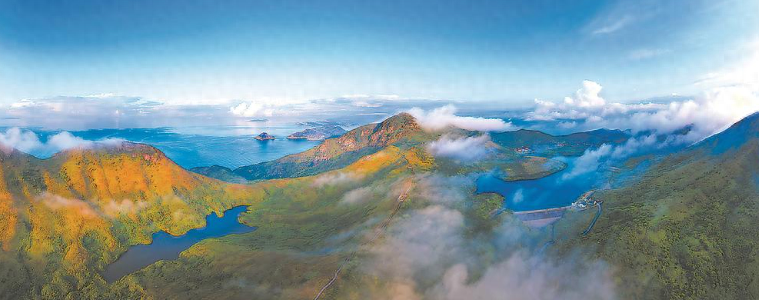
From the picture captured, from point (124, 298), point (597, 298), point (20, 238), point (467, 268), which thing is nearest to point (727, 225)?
point (597, 298)

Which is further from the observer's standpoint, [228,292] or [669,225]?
[669,225]

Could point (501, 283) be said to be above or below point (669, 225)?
below

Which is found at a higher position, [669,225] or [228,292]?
[669,225]

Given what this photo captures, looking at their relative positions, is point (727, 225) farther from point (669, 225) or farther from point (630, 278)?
point (630, 278)

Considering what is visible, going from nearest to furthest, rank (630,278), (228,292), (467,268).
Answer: (228,292)
(630,278)
(467,268)

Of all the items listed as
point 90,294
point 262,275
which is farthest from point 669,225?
point 90,294

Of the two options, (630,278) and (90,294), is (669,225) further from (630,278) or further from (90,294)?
(90,294)

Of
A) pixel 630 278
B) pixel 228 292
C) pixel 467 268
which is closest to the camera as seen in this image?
pixel 228 292

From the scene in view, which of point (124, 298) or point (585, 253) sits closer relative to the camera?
point (124, 298)

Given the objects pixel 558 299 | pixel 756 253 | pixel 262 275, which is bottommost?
pixel 558 299
